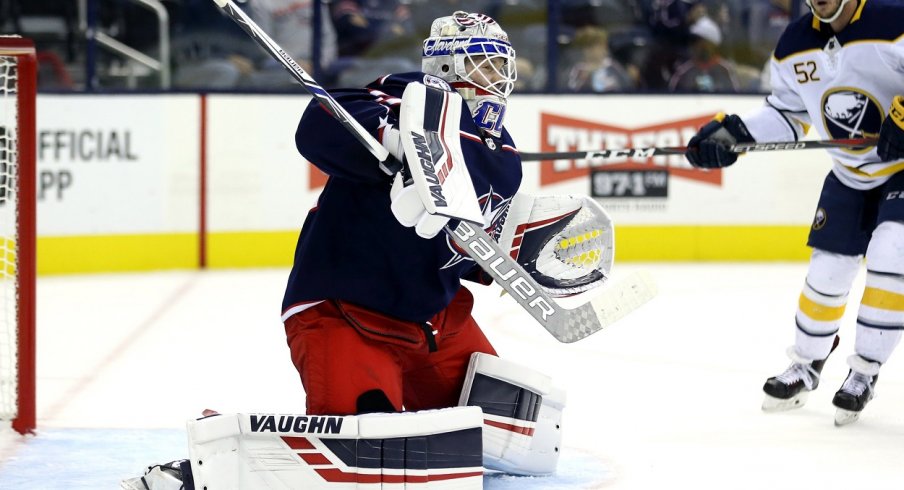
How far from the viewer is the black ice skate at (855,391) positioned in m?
3.08

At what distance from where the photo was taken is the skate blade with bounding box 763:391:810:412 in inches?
129

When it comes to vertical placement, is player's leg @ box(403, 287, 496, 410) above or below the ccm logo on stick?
below

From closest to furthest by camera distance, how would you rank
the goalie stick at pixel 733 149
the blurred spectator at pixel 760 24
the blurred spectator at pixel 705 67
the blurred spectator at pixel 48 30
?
the goalie stick at pixel 733 149
the blurred spectator at pixel 48 30
the blurred spectator at pixel 705 67
the blurred spectator at pixel 760 24

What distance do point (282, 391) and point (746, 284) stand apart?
2701 mm

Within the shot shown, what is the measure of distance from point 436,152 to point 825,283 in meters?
1.52

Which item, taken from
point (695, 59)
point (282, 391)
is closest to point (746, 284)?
point (695, 59)

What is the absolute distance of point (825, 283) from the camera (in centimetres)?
325

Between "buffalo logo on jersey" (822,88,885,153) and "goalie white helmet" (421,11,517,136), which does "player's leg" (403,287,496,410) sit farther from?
"buffalo logo on jersey" (822,88,885,153)

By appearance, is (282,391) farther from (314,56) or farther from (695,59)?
(695,59)

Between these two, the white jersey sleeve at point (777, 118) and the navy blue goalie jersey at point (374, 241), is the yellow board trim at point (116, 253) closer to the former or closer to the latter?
the white jersey sleeve at point (777, 118)

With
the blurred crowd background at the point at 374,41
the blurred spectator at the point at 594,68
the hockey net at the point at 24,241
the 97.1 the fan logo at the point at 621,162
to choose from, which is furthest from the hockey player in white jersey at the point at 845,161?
the blurred spectator at the point at 594,68

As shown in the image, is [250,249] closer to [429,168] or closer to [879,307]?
[879,307]

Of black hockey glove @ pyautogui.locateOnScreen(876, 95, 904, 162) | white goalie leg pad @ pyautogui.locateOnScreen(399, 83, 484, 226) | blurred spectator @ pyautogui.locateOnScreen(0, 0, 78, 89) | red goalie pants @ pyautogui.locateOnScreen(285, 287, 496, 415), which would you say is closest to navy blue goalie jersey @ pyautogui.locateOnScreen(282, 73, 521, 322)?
red goalie pants @ pyautogui.locateOnScreen(285, 287, 496, 415)

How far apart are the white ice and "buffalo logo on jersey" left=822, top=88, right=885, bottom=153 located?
2.23ft
